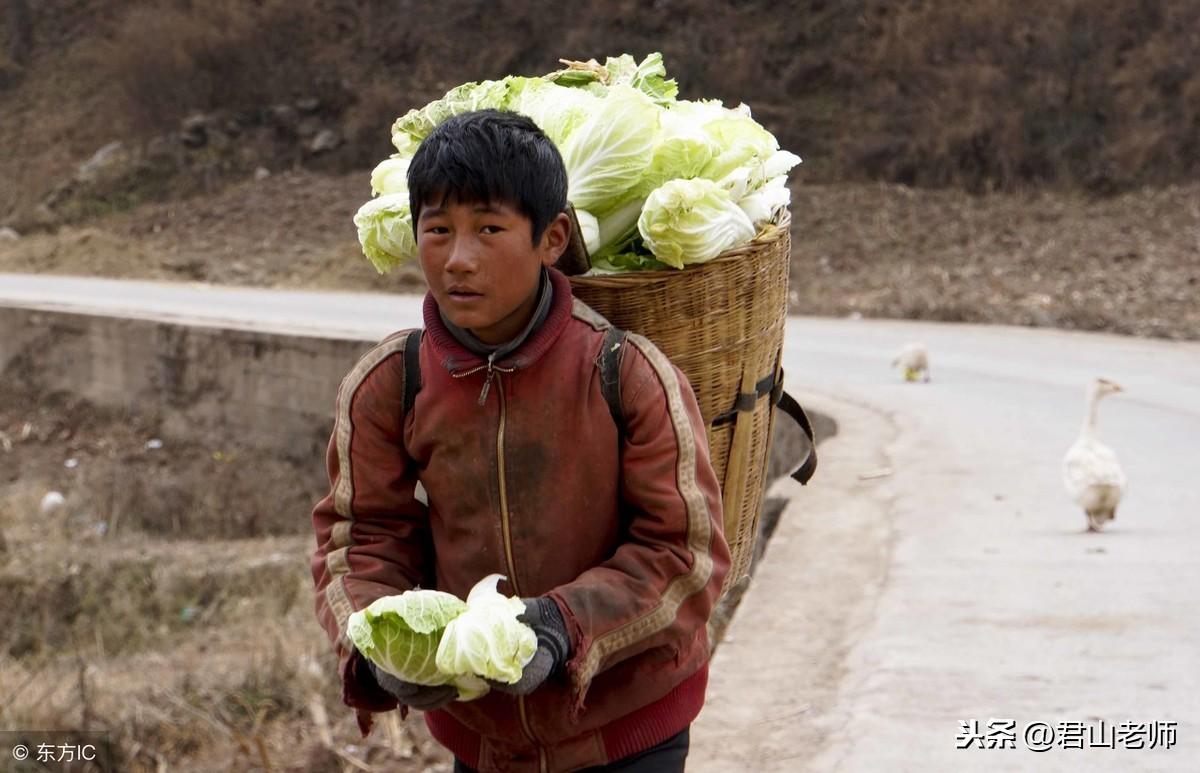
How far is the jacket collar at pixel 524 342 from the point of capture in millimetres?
2562

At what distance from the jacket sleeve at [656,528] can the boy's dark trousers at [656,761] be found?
0.87 feet

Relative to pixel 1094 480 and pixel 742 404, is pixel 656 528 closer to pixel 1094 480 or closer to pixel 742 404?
pixel 742 404

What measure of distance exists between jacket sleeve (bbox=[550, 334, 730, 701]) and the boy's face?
0.80ft

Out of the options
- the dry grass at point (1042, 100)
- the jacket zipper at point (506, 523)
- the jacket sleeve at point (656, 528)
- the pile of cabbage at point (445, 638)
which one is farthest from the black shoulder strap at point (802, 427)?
the dry grass at point (1042, 100)

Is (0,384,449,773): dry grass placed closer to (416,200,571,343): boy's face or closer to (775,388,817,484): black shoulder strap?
(775,388,817,484): black shoulder strap

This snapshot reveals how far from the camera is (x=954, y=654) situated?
5449mm

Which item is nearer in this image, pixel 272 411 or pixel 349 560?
pixel 349 560

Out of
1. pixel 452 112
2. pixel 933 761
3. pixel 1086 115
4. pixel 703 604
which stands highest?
pixel 452 112

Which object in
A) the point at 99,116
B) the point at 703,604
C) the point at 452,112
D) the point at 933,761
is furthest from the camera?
the point at 99,116

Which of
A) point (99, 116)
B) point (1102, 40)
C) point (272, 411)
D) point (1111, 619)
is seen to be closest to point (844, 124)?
point (1102, 40)

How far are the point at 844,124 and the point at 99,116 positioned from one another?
19.2 meters

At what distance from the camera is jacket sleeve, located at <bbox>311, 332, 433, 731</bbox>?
2672 millimetres

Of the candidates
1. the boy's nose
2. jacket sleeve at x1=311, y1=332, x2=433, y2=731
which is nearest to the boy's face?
the boy's nose

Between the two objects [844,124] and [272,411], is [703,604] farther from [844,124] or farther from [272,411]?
[844,124]
